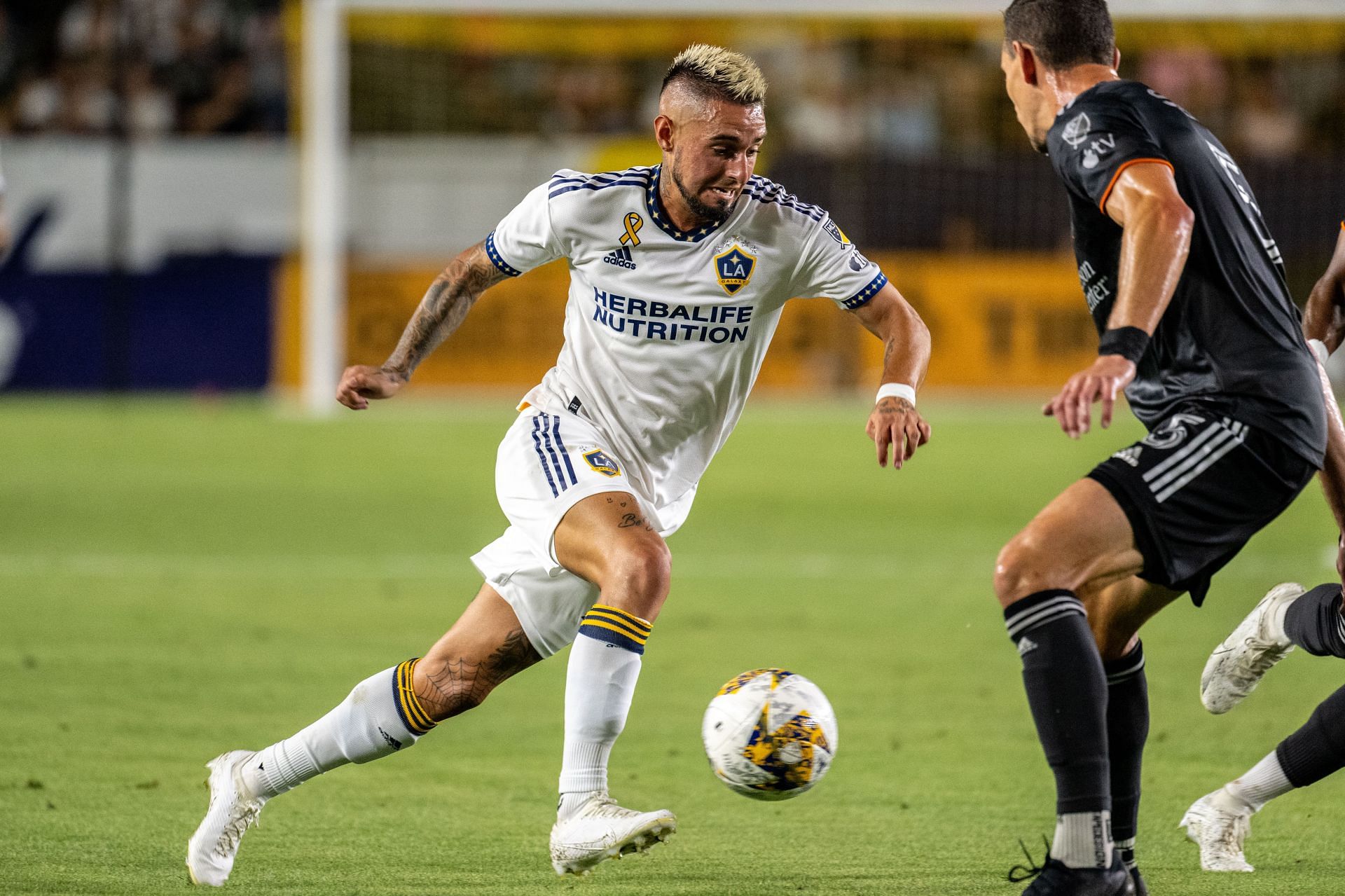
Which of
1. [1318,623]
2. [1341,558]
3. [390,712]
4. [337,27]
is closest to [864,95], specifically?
[337,27]

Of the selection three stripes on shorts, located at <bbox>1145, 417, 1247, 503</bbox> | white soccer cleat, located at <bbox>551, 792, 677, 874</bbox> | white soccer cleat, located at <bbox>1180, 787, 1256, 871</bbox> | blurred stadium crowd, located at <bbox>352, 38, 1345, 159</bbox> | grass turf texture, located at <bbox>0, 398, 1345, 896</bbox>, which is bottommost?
grass turf texture, located at <bbox>0, 398, 1345, 896</bbox>

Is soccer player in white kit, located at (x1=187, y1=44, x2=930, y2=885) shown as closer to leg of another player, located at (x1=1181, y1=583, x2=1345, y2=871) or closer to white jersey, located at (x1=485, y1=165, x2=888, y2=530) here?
white jersey, located at (x1=485, y1=165, x2=888, y2=530)

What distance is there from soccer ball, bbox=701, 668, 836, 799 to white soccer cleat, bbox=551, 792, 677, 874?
38 centimetres

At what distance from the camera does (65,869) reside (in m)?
4.52

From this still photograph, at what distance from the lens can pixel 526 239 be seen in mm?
4867

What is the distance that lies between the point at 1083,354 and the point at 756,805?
14.3 metres

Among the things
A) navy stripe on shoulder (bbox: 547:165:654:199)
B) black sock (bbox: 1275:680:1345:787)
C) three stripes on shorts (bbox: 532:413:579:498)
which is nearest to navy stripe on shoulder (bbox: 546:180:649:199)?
navy stripe on shoulder (bbox: 547:165:654:199)

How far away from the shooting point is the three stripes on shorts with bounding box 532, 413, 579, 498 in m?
Answer: 4.63

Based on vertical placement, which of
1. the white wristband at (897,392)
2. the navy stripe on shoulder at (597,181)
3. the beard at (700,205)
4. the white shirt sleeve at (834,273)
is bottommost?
the white wristband at (897,392)

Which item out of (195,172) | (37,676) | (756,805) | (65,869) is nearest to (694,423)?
(756,805)

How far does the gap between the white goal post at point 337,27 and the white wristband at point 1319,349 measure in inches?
533

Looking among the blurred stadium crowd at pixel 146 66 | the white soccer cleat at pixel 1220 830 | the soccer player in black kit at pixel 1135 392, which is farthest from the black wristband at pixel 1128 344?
the blurred stadium crowd at pixel 146 66

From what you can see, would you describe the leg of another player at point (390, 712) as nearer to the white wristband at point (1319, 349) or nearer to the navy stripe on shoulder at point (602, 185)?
the navy stripe on shoulder at point (602, 185)

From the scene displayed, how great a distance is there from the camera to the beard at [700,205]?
4.70 meters
